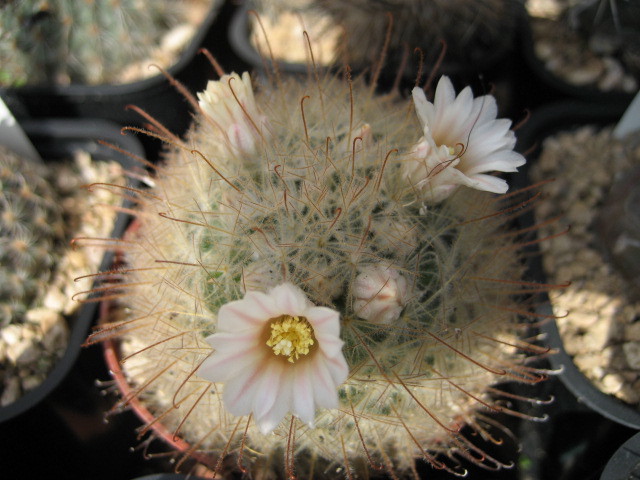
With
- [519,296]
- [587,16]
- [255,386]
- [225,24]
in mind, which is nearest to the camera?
[255,386]

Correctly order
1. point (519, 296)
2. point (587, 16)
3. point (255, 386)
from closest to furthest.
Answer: point (255, 386), point (519, 296), point (587, 16)

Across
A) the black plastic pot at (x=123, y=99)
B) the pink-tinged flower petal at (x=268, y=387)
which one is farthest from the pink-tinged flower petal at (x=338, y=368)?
the black plastic pot at (x=123, y=99)

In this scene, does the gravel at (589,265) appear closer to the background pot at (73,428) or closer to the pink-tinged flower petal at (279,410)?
the pink-tinged flower petal at (279,410)

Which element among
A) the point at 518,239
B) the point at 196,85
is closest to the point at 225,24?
the point at 196,85

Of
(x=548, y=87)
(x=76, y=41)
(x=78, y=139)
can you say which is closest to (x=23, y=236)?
(x=78, y=139)

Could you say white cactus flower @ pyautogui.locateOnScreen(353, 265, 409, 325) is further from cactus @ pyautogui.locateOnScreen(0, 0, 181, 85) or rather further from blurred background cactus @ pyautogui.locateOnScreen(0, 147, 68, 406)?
cactus @ pyautogui.locateOnScreen(0, 0, 181, 85)

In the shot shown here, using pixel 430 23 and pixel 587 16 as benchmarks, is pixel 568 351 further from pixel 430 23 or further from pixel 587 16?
pixel 587 16
